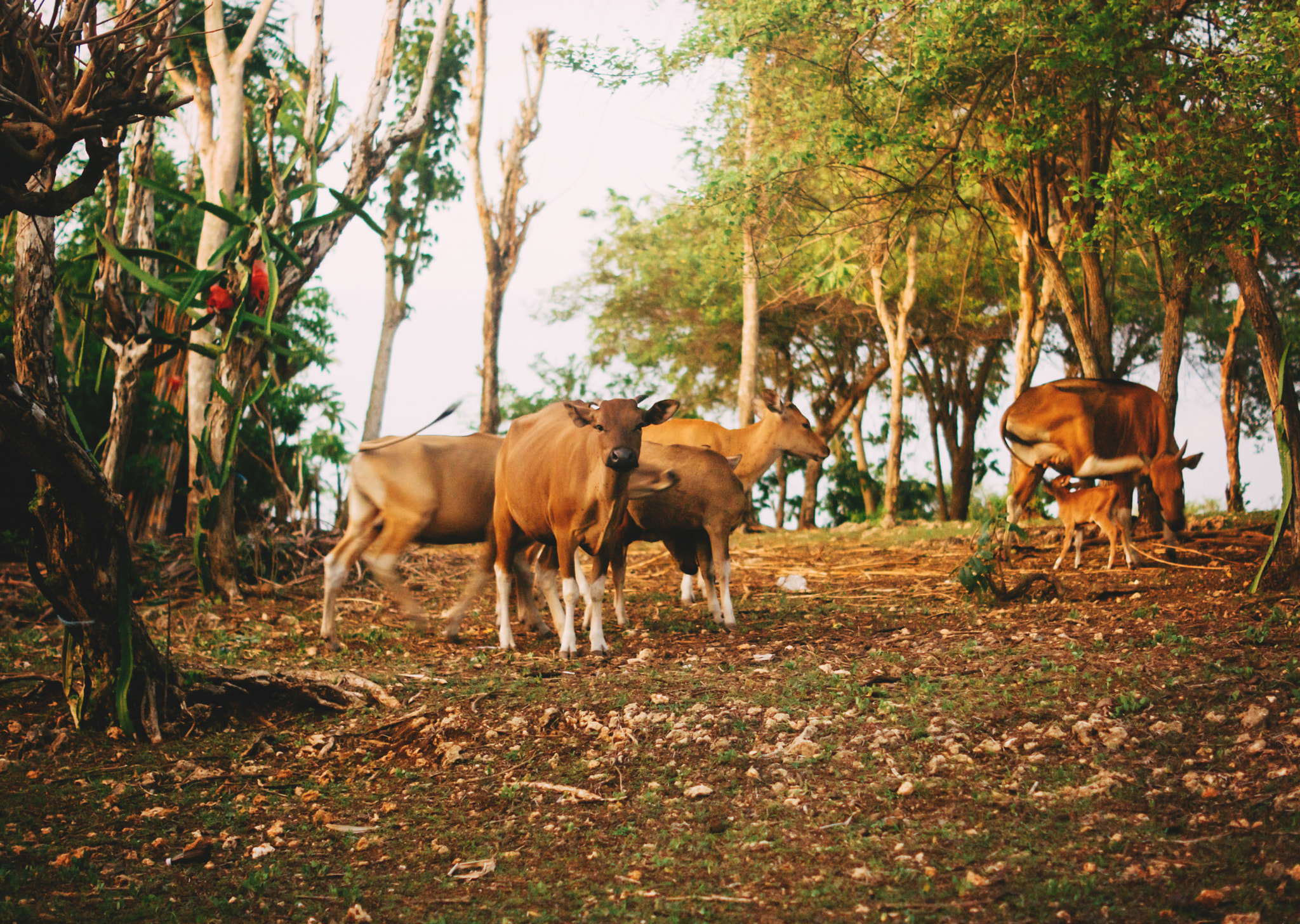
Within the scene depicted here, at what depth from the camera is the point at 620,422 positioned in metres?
6.62

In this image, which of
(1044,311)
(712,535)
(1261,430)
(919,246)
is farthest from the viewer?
(1261,430)

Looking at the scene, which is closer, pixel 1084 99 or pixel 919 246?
pixel 1084 99

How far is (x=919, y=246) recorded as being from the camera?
20688mm

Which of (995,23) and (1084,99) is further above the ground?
(995,23)

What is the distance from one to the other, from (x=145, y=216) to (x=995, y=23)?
25.8ft

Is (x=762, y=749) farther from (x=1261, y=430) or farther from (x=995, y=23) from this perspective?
(x=1261, y=430)

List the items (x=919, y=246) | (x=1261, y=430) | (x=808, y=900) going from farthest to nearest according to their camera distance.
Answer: (x=1261, y=430), (x=919, y=246), (x=808, y=900)

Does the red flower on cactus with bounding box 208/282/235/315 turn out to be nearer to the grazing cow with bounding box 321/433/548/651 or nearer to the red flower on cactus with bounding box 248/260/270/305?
the red flower on cactus with bounding box 248/260/270/305

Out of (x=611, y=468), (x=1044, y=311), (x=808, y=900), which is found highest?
(x=1044, y=311)

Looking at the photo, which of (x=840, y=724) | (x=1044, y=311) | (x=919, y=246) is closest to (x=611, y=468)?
(x=840, y=724)

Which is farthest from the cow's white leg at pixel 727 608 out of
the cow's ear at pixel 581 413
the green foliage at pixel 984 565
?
the green foliage at pixel 984 565

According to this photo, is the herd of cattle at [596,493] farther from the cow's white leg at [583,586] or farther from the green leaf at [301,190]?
the green leaf at [301,190]

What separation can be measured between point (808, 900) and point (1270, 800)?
1.91 meters

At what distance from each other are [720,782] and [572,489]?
2.76 metres
